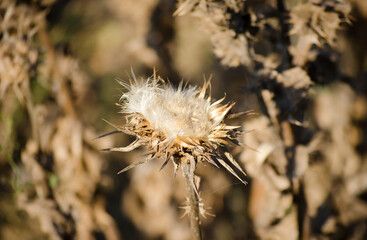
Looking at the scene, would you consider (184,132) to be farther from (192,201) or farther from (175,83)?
(175,83)

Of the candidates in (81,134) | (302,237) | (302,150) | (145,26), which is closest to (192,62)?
(145,26)

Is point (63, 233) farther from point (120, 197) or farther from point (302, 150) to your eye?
point (302, 150)

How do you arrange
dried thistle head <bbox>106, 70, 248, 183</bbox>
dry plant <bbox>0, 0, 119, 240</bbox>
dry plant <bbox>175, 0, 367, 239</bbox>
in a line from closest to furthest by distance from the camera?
dried thistle head <bbox>106, 70, 248, 183</bbox>
dry plant <bbox>175, 0, 367, 239</bbox>
dry plant <bbox>0, 0, 119, 240</bbox>

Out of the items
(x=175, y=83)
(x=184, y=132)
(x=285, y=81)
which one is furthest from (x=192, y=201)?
(x=175, y=83)

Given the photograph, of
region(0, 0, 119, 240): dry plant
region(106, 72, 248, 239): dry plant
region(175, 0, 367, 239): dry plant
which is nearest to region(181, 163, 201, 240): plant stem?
region(106, 72, 248, 239): dry plant

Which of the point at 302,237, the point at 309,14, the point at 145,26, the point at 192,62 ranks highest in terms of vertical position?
the point at 309,14

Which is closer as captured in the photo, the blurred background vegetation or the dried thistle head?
the dried thistle head

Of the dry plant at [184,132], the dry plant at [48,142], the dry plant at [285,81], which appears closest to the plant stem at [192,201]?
the dry plant at [184,132]

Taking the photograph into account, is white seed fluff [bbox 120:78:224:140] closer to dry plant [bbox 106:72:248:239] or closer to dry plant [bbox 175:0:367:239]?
dry plant [bbox 106:72:248:239]
